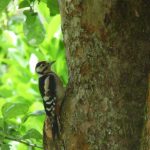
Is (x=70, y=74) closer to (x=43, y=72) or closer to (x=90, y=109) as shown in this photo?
(x=90, y=109)

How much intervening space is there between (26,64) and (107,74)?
2.47 meters

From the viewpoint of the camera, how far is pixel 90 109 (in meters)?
3.30

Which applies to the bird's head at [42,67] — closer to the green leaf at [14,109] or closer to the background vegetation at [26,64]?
the background vegetation at [26,64]

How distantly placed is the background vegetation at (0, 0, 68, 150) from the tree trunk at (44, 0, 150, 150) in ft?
1.39

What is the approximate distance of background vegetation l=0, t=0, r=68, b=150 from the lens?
3.68m

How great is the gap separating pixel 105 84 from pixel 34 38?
0.85 metres

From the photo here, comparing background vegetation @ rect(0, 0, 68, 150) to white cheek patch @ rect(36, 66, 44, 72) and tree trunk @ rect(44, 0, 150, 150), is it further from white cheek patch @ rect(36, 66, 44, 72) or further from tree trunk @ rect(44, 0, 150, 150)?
tree trunk @ rect(44, 0, 150, 150)

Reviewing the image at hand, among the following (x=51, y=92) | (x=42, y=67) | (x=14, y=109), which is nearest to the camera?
(x=14, y=109)

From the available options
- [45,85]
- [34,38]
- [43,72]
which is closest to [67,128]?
[34,38]

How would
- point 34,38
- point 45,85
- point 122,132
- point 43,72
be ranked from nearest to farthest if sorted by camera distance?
point 122,132 → point 34,38 → point 45,85 → point 43,72

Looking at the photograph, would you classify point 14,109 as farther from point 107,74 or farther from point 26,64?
point 26,64

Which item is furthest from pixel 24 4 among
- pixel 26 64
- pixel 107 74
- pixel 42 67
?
pixel 26 64

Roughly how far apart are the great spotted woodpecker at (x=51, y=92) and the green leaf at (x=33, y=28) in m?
0.43

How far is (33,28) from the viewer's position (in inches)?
153
